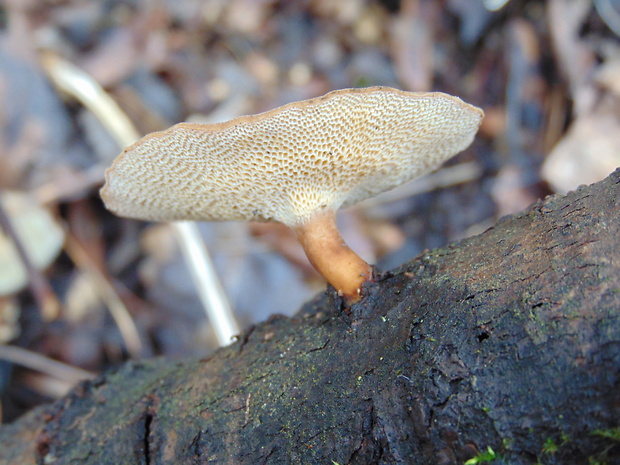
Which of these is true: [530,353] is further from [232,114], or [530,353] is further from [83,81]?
[83,81]

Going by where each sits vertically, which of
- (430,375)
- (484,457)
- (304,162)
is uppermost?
(304,162)

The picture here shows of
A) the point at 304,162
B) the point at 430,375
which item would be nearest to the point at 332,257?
the point at 304,162

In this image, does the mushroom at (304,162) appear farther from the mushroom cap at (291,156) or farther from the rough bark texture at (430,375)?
the rough bark texture at (430,375)

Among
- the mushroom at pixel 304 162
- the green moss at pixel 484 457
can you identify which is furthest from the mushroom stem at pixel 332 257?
the green moss at pixel 484 457

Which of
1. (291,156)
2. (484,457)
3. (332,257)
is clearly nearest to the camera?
(484,457)

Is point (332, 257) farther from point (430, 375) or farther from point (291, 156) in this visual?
point (430, 375)

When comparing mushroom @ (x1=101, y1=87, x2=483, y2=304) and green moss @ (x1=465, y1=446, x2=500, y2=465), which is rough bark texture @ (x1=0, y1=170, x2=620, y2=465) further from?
mushroom @ (x1=101, y1=87, x2=483, y2=304)
